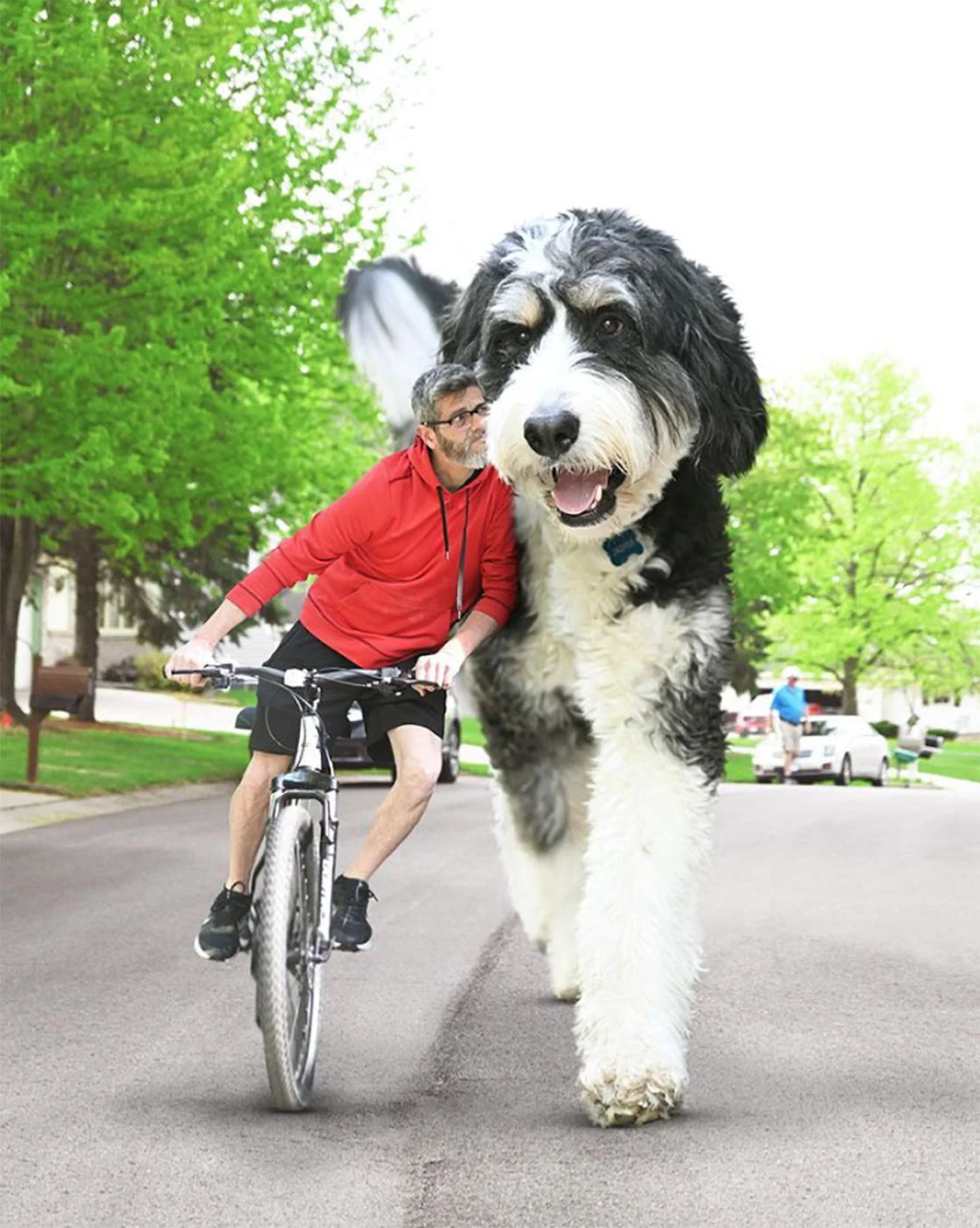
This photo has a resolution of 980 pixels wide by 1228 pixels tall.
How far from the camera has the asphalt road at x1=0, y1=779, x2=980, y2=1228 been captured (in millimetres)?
3906

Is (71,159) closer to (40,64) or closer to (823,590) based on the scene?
(40,64)

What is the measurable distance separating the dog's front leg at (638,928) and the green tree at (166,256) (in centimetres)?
871

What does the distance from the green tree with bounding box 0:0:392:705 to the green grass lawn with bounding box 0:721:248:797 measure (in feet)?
7.77

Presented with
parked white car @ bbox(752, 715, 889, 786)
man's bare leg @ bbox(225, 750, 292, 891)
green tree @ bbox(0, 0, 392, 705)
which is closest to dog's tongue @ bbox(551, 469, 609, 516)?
man's bare leg @ bbox(225, 750, 292, 891)

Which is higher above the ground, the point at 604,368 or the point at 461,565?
the point at 604,368

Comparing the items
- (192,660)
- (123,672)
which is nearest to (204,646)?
(192,660)

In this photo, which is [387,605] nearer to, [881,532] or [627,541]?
[627,541]

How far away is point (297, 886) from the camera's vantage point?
4707 millimetres

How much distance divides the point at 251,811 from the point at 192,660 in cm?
55

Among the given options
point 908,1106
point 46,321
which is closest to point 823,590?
point 46,321

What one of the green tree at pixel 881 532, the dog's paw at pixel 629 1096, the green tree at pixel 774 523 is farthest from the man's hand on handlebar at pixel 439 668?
the green tree at pixel 881 532

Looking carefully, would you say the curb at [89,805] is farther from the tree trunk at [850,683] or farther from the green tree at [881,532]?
the tree trunk at [850,683]

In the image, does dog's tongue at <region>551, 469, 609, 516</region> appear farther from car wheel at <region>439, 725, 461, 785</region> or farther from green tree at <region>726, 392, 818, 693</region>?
green tree at <region>726, 392, 818, 693</region>

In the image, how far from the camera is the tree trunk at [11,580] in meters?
22.0
